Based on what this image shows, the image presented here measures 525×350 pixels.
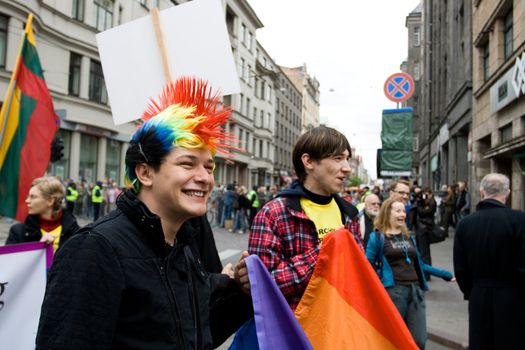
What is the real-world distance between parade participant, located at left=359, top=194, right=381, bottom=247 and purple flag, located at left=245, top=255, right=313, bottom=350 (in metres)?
4.01

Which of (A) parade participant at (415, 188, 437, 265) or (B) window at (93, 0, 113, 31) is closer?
(A) parade participant at (415, 188, 437, 265)

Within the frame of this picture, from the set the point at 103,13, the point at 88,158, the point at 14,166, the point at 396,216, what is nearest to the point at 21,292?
the point at 14,166

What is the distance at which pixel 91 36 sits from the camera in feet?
80.0

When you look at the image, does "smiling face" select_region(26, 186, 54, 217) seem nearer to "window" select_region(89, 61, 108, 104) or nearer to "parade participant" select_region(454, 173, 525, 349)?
"parade participant" select_region(454, 173, 525, 349)

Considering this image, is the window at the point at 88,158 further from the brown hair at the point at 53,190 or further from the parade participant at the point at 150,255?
the parade participant at the point at 150,255

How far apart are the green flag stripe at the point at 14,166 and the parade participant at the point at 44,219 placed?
1.49ft

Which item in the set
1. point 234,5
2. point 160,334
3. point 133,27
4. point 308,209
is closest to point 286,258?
point 308,209

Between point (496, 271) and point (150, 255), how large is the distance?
3316 mm

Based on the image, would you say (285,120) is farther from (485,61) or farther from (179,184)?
(179,184)

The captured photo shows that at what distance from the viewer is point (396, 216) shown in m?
4.52

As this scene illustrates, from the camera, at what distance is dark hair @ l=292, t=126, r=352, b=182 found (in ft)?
9.02

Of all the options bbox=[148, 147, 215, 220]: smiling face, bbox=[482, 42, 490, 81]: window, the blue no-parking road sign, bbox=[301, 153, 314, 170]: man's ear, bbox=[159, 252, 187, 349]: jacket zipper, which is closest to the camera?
bbox=[159, 252, 187, 349]: jacket zipper

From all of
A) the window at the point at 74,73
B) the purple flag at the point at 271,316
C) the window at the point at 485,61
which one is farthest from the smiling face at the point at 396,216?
the window at the point at 74,73

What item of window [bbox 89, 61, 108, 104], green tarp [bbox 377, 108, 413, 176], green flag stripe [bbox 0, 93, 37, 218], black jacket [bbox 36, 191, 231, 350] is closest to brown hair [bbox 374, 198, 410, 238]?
black jacket [bbox 36, 191, 231, 350]
